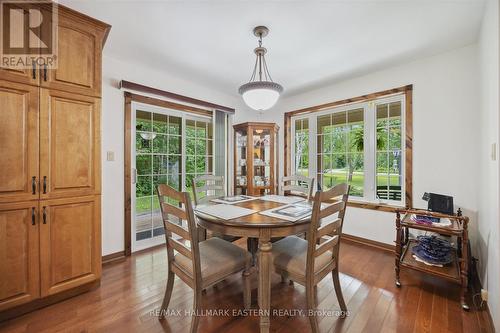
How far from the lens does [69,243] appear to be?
1792mm

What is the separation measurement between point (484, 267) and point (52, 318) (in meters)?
3.40

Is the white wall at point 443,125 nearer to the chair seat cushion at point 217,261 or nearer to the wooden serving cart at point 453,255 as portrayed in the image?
the wooden serving cart at point 453,255

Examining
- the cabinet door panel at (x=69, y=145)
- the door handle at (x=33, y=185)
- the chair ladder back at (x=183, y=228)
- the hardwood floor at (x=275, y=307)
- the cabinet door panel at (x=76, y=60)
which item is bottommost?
the hardwood floor at (x=275, y=307)

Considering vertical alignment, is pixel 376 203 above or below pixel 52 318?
above

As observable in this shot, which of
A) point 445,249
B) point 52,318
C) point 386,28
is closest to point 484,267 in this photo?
point 445,249

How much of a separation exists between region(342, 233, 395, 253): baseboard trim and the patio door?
8.34 ft

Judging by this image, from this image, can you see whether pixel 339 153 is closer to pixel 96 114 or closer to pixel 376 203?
pixel 376 203

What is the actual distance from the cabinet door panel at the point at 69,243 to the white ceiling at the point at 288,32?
64.2 inches

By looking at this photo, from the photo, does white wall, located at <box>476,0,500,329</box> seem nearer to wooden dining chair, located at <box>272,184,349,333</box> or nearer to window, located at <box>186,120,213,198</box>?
wooden dining chair, located at <box>272,184,349,333</box>

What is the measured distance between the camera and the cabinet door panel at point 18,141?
1522 millimetres

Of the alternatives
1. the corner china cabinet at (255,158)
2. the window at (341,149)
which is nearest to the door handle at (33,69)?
the corner china cabinet at (255,158)

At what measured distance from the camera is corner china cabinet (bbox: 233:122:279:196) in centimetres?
366

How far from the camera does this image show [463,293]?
1.75 metres

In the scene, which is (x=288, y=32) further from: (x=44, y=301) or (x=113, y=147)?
(x=44, y=301)
